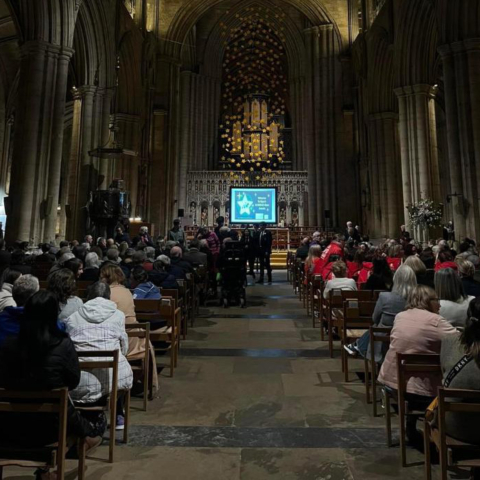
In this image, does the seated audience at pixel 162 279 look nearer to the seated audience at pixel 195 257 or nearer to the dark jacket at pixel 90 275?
the dark jacket at pixel 90 275

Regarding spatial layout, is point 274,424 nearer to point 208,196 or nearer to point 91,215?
point 91,215

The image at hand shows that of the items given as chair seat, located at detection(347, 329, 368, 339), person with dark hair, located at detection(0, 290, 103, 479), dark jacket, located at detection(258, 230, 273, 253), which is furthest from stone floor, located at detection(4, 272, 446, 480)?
dark jacket, located at detection(258, 230, 273, 253)

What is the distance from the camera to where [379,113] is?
17.8m

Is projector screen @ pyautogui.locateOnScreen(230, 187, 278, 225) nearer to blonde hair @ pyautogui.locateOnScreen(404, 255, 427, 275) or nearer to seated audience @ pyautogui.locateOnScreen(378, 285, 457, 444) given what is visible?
blonde hair @ pyautogui.locateOnScreen(404, 255, 427, 275)

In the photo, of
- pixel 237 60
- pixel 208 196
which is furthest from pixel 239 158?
pixel 237 60

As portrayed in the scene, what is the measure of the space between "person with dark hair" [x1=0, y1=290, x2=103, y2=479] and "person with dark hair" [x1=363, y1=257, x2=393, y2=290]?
3600mm

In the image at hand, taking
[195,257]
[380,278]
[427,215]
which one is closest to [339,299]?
[380,278]

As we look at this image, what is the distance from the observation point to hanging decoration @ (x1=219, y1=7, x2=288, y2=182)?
84.5 ft

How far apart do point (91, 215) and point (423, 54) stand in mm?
13212

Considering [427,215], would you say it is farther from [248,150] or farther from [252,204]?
[248,150]

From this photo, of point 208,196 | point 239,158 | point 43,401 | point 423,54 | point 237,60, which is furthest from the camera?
point 237,60

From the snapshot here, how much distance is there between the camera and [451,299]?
3209 mm

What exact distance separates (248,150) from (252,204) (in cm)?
886

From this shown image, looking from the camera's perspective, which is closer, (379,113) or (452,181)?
(452,181)
